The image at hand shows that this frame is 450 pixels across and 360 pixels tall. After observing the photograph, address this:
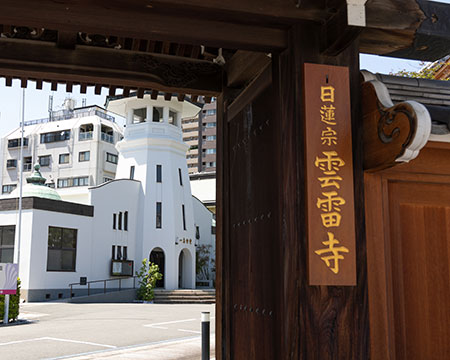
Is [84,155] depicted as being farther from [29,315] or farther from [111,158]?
[29,315]

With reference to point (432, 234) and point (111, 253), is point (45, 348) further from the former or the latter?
point (111, 253)

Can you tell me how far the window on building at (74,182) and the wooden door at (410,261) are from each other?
43.8 meters

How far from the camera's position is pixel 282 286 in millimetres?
3729

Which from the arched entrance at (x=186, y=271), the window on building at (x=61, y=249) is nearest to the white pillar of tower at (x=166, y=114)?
the arched entrance at (x=186, y=271)

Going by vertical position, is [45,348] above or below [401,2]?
below

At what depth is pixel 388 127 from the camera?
3.66 m

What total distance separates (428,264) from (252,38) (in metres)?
2.10

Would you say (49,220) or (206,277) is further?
(206,277)

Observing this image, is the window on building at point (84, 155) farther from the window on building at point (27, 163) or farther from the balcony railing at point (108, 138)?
the window on building at point (27, 163)

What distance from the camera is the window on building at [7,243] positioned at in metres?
26.1

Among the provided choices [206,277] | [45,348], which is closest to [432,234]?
[45,348]

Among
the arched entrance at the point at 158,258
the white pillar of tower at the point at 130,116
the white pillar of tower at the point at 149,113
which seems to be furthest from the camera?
the arched entrance at the point at 158,258

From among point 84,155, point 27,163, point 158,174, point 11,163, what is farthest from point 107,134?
point 158,174

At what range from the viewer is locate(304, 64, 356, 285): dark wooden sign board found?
3.66 m
